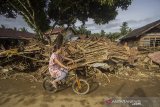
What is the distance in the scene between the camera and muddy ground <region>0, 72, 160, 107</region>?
6.96 m

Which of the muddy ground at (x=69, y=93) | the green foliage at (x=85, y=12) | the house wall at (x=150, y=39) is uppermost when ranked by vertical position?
the green foliage at (x=85, y=12)

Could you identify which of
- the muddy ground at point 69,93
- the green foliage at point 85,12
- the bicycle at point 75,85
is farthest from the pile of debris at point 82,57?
the green foliage at point 85,12

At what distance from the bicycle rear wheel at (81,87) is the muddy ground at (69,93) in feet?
0.60

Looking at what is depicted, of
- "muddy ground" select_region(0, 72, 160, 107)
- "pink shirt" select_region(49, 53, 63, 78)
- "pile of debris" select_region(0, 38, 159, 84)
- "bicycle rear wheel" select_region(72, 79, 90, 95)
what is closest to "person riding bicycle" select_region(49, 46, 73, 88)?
"pink shirt" select_region(49, 53, 63, 78)

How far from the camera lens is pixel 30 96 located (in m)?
7.79

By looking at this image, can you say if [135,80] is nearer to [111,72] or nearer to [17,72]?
[111,72]

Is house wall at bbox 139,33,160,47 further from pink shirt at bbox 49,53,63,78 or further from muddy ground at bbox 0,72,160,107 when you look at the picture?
pink shirt at bbox 49,53,63,78

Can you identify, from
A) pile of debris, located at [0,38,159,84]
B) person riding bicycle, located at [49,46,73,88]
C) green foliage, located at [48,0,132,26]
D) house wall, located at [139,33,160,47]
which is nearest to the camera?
person riding bicycle, located at [49,46,73,88]

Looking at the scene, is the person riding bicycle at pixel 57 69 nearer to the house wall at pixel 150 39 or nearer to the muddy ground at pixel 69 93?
the muddy ground at pixel 69 93

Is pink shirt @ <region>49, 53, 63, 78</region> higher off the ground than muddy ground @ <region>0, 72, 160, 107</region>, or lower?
higher

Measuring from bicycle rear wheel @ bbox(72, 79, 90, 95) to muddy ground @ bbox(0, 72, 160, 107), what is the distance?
182 millimetres

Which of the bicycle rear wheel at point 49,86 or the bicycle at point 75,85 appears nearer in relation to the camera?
the bicycle at point 75,85

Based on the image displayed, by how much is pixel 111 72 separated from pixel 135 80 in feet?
5.42

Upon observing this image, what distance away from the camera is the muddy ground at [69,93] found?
696cm
